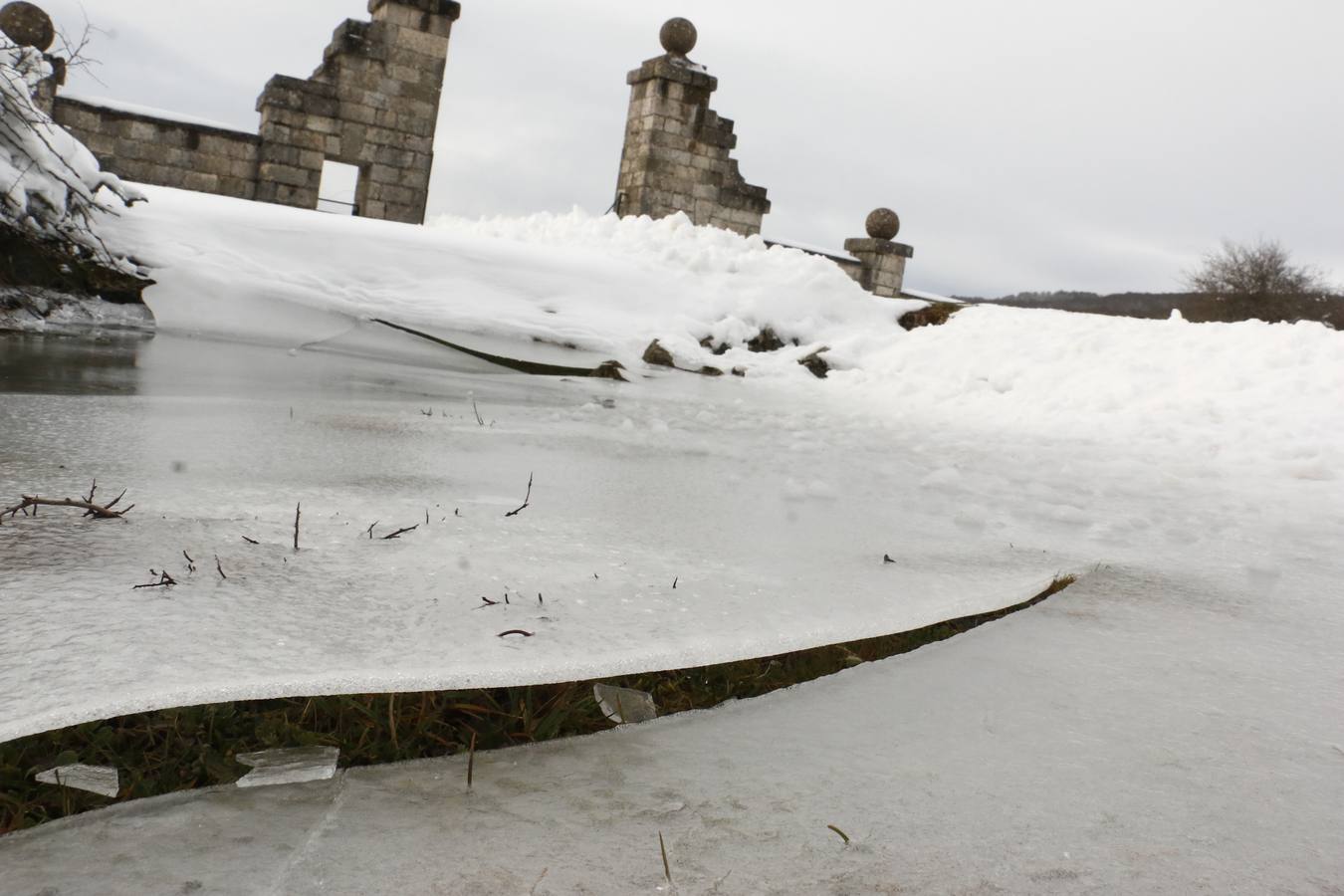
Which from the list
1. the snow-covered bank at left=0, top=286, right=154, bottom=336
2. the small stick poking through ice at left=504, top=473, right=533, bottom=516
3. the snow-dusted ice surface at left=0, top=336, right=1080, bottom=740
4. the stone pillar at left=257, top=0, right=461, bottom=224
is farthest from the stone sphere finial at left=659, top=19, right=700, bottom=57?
the small stick poking through ice at left=504, top=473, right=533, bottom=516

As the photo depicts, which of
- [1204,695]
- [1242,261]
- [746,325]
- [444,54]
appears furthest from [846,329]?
[1242,261]

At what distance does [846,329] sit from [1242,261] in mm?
24275

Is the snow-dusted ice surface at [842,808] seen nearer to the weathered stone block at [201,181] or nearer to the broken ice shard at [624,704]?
the broken ice shard at [624,704]

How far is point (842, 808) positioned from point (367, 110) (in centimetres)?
1151

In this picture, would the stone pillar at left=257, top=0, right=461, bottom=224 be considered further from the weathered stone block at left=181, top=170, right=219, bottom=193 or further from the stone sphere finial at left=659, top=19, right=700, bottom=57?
the stone sphere finial at left=659, top=19, right=700, bottom=57

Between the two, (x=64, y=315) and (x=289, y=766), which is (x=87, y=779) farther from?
(x=64, y=315)

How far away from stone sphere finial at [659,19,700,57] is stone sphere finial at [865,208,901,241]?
13.9 feet

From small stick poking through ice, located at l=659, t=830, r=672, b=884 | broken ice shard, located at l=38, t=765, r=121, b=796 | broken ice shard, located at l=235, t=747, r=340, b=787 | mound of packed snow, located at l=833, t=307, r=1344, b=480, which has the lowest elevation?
broken ice shard, located at l=38, t=765, r=121, b=796

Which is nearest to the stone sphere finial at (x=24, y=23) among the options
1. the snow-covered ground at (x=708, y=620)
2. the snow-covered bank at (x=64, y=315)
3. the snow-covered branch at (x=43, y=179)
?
the snow-covered branch at (x=43, y=179)

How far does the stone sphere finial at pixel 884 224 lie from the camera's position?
14.5 metres

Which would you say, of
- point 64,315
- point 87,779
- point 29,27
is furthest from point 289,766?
point 29,27

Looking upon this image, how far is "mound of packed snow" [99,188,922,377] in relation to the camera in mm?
4824

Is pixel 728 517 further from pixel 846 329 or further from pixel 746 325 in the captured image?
pixel 846 329

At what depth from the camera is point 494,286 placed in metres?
5.82
